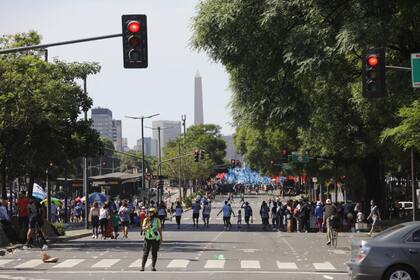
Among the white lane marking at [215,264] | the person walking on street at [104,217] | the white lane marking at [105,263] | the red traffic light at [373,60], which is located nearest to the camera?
the red traffic light at [373,60]

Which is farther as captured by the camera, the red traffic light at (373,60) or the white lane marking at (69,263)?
the white lane marking at (69,263)

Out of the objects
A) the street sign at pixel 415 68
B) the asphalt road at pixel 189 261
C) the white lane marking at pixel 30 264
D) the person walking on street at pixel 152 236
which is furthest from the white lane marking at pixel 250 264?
the street sign at pixel 415 68

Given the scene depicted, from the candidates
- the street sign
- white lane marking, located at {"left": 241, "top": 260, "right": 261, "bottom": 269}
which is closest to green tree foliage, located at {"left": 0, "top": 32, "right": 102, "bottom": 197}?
white lane marking, located at {"left": 241, "top": 260, "right": 261, "bottom": 269}

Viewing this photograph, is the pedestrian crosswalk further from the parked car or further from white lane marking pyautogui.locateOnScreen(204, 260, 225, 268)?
the parked car

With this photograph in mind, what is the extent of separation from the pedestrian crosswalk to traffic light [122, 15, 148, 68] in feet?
20.1

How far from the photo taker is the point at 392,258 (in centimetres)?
1522

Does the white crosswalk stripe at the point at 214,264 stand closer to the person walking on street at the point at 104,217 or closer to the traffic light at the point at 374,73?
the traffic light at the point at 374,73

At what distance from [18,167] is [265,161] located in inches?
2836

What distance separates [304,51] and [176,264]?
822 cm

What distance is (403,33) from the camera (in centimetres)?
2569

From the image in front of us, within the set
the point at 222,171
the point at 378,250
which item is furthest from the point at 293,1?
the point at 222,171

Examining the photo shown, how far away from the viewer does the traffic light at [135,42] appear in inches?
706

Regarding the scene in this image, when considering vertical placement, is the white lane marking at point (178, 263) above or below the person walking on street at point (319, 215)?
below

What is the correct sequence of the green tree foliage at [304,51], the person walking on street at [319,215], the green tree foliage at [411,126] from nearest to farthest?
the green tree foliage at [411,126] < the green tree foliage at [304,51] < the person walking on street at [319,215]
